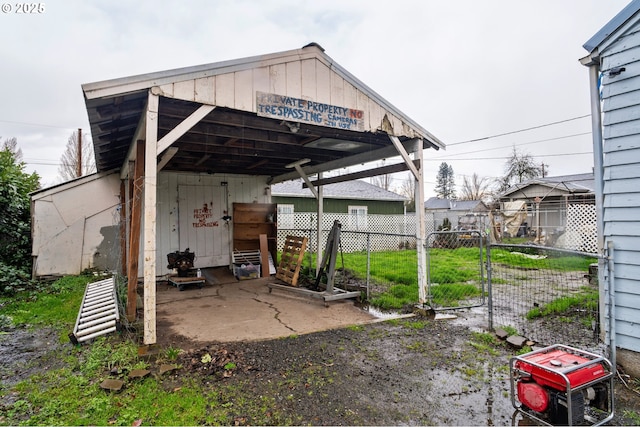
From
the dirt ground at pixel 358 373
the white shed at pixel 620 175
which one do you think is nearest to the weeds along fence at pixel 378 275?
the dirt ground at pixel 358 373

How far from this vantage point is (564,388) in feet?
6.48

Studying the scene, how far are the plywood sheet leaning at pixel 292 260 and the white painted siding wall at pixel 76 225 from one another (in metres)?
4.40

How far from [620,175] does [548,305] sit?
9.35 ft

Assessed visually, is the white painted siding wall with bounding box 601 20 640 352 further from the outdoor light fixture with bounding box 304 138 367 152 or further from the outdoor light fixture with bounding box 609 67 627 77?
the outdoor light fixture with bounding box 304 138 367 152

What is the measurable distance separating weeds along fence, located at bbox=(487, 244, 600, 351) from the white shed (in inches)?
11.4

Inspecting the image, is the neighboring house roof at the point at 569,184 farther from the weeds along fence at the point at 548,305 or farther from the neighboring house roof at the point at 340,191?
the weeds along fence at the point at 548,305

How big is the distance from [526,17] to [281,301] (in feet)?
27.5

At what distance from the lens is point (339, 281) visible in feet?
23.8

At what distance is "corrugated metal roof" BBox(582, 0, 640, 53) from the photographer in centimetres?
290

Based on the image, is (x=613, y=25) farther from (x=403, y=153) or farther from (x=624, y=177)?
(x=403, y=153)

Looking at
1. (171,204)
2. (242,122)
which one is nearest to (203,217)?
(171,204)

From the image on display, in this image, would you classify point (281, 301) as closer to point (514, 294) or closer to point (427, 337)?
point (427, 337)

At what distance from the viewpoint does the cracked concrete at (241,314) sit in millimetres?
4066

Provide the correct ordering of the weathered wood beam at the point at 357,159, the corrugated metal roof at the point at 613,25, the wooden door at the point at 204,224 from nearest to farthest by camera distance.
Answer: the corrugated metal roof at the point at 613,25 → the weathered wood beam at the point at 357,159 → the wooden door at the point at 204,224
